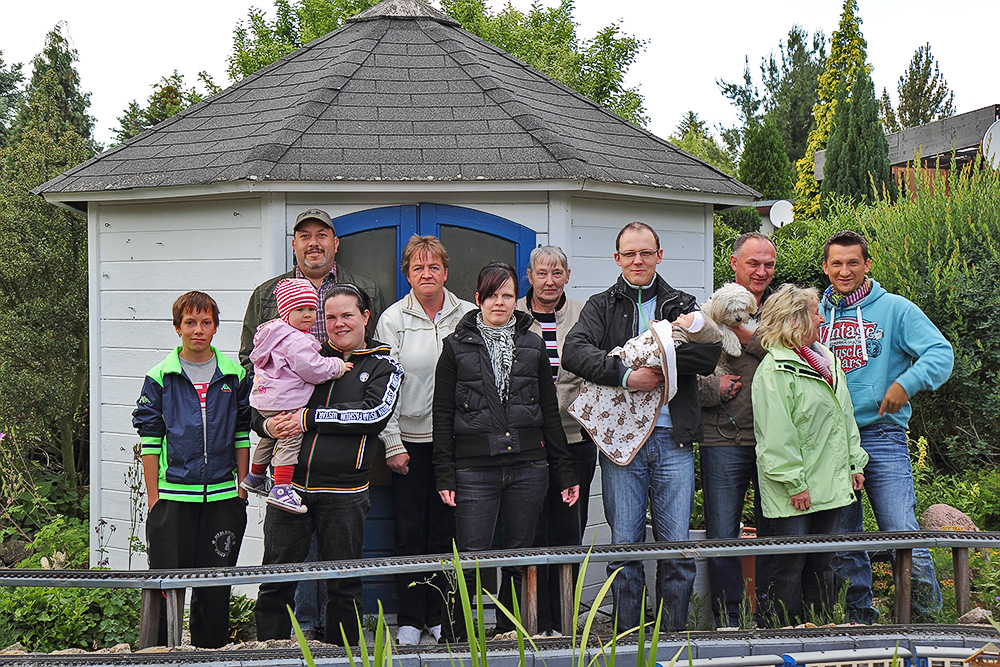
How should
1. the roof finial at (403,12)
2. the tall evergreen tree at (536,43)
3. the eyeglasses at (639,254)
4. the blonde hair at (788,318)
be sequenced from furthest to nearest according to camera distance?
the tall evergreen tree at (536,43)
the roof finial at (403,12)
the eyeglasses at (639,254)
the blonde hair at (788,318)

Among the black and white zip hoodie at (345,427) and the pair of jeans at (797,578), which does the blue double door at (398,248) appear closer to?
the black and white zip hoodie at (345,427)

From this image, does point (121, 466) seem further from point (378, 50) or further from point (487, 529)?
point (378, 50)

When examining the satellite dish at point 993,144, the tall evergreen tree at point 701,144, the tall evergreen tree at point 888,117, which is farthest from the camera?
the tall evergreen tree at point 888,117

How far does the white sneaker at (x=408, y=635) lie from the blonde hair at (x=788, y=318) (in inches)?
95.6

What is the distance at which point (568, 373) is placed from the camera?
4742 millimetres

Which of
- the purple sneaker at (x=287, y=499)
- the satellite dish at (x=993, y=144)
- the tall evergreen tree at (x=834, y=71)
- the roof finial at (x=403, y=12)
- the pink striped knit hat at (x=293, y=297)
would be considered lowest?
the purple sneaker at (x=287, y=499)

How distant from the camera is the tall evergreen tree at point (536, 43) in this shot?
1598 centimetres

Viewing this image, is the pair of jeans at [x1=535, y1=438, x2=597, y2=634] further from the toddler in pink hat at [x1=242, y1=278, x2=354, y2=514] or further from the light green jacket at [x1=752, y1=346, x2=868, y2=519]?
the toddler in pink hat at [x1=242, y1=278, x2=354, y2=514]

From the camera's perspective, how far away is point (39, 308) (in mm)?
7762

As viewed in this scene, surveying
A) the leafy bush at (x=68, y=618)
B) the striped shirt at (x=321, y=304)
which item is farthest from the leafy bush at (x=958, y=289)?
the leafy bush at (x=68, y=618)

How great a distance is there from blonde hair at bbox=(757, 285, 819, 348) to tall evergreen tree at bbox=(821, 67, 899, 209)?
1769cm

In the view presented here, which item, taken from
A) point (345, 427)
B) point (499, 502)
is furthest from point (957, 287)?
point (345, 427)

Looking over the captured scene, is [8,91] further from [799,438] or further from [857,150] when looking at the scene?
[799,438]

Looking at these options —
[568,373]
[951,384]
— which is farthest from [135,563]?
[951,384]
